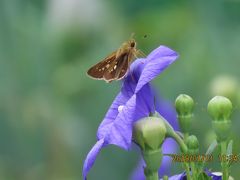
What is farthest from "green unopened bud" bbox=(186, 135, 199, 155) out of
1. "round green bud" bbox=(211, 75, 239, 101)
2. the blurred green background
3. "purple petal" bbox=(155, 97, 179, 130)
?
the blurred green background

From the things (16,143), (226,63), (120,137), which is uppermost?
(120,137)

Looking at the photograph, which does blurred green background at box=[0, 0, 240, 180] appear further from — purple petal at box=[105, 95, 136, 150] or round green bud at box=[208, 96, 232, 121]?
purple petal at box=[105, 95, 136, 150]

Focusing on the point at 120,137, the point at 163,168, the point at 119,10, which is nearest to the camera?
the point at 120,137

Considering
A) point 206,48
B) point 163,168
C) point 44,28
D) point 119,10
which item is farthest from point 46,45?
point 163,168

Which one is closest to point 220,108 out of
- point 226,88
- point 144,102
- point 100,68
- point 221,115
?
point 221,115

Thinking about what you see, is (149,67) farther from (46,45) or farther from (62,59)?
(46,45)

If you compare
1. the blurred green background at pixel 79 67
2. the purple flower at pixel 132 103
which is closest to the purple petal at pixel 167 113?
the purple flower at pixel 132 103

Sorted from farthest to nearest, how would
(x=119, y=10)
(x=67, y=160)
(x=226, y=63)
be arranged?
(x=119, y=10), (x=226, y=63), (x=67, y=160)
